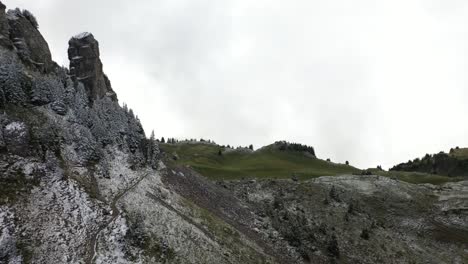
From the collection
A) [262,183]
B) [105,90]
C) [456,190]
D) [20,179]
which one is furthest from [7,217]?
[456,190]

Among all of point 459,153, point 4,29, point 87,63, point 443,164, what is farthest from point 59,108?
point 459,153

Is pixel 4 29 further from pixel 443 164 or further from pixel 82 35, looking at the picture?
pixel 443 164

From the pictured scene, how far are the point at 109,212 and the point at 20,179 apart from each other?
391 inches

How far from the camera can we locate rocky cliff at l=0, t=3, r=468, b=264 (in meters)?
41.5

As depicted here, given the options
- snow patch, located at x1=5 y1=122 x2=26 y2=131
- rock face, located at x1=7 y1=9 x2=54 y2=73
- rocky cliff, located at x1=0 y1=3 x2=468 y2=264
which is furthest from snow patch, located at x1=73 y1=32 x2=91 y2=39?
snow patch, located at x1=5 y1=122 x2=26 y2=131

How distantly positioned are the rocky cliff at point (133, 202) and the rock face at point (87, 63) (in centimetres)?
21

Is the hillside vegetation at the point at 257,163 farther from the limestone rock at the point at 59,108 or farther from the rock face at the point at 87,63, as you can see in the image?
the limestone rock at the point at 59,108

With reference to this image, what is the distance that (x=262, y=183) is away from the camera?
83.0 meters

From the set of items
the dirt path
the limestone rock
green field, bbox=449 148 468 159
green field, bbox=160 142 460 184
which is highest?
green field, bbox=449 148 468 159

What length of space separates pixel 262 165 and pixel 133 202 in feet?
262

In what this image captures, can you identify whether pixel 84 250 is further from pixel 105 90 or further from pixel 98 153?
pixel 105 90

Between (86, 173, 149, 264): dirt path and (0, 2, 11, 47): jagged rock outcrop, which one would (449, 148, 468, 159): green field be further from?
(0, 2, 11, 47): jagged rock outcrop

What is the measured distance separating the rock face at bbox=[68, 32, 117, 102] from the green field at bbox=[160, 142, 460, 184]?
24425 millimetres

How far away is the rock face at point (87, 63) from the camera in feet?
245
